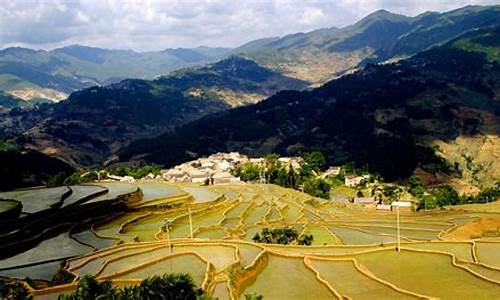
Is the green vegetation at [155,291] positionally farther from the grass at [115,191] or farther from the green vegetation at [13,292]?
the grass at [115,191]

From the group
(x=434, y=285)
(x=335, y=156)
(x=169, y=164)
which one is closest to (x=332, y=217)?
(x=434, y=285)

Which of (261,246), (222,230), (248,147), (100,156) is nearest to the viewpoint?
→ (261,246)

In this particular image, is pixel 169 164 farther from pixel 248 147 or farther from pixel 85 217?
pixel 85 217

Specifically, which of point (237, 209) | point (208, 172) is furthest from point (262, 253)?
point (208, 172)

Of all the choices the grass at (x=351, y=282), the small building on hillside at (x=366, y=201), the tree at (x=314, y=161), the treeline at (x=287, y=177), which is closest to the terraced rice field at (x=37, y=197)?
the grass at (x=351, y=282)

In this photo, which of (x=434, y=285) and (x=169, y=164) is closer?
(x=434, y=285)

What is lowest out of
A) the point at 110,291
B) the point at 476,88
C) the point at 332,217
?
the point at 332,217

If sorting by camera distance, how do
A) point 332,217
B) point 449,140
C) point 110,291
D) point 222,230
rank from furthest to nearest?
point 449,140
point 332,217
point 222,230
point 110,291

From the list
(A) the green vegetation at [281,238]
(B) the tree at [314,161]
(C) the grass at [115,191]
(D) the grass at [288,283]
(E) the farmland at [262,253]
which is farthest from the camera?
(B) the tree at [314,161]
